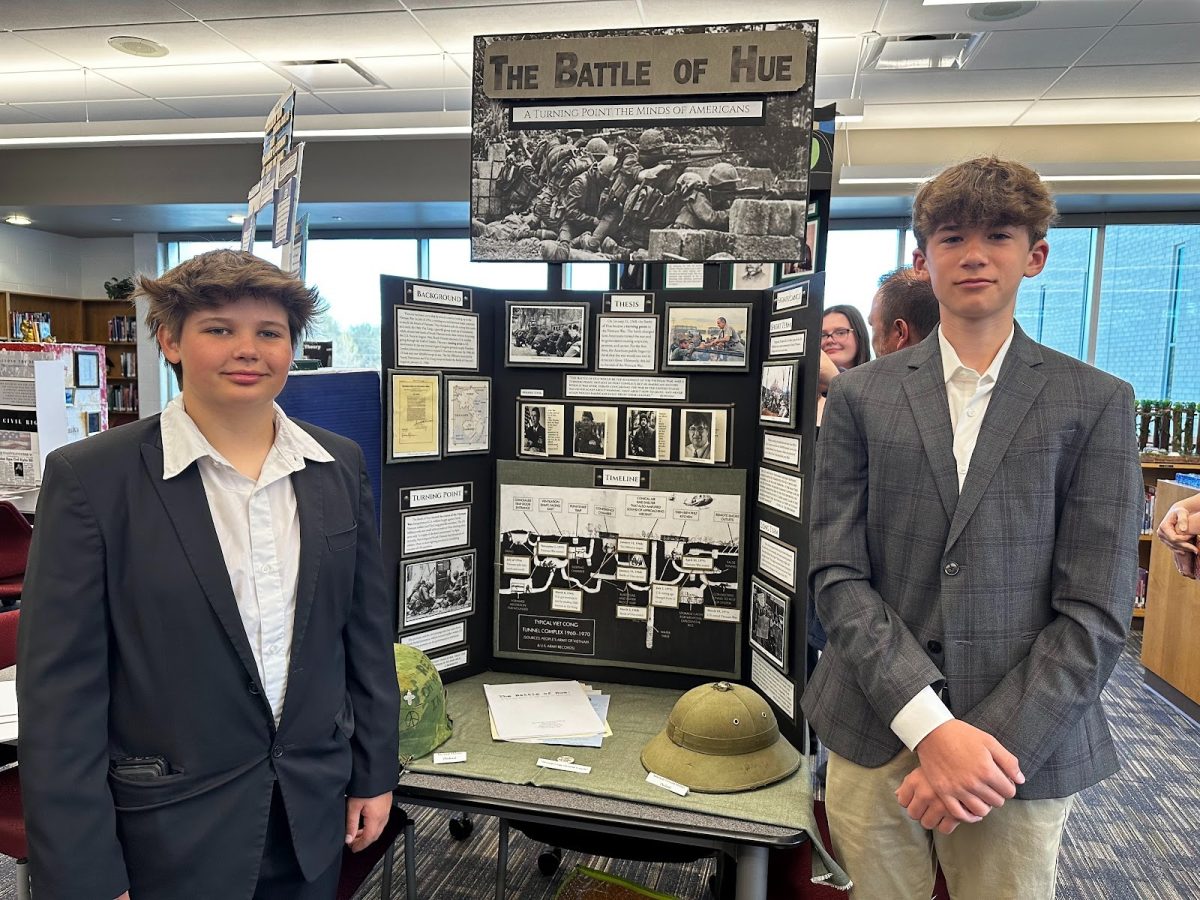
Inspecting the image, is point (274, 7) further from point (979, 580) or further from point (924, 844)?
point (924, 844)

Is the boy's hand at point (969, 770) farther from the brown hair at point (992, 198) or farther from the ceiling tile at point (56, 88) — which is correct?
the ceiling tile at point (56, 88)

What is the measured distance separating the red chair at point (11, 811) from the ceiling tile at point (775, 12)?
12.9 feet

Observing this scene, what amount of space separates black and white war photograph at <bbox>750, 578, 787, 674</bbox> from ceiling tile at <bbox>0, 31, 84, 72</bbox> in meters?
5.57

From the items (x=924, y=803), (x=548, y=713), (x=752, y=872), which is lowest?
(x=752, y=872)

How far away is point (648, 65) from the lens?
1735 millimetres

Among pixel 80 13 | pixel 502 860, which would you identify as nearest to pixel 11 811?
pixel 502 860

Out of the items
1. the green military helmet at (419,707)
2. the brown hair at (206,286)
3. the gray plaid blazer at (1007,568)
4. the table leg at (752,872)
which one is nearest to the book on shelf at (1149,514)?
the gray plaid blazer at (1007,568)

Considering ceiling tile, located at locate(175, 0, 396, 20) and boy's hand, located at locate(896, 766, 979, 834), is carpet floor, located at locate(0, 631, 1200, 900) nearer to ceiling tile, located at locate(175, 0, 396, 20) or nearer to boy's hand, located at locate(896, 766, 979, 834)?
boy's hand, located at locate(896, 766, 979, 834)

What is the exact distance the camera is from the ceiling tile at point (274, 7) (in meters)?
4.11

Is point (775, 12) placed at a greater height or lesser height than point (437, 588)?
greater

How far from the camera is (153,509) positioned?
1098 mm

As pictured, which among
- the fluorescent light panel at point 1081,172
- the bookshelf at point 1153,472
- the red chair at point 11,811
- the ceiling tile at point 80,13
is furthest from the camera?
the fluorescent light panel at point 1081,172

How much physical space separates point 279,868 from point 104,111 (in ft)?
22.3

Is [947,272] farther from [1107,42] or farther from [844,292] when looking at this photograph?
[844,292]
